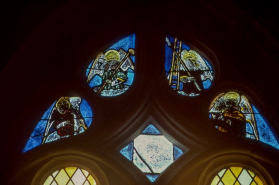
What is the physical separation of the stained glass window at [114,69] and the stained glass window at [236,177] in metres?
1.48

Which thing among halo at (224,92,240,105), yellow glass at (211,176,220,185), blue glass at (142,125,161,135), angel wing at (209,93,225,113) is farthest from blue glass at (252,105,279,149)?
blue glass at (142,125,161,135)

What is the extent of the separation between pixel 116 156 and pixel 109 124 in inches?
15.8

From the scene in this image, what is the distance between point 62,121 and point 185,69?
62.7 inches

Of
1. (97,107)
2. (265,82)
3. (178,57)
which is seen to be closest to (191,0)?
(178,57)

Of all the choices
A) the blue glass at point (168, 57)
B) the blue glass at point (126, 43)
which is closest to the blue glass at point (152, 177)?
the blue glass at point (168, 57)

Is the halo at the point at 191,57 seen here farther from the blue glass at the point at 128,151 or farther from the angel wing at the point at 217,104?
the blue glass at the point at 128,151

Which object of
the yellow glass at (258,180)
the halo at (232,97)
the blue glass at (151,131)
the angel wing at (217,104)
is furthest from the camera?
the halo at (232,97)

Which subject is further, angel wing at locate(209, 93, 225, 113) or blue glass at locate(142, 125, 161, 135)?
angel wing at locate(209, 93, 225, 113)

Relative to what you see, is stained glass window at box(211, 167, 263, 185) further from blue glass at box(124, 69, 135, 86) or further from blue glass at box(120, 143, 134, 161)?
blue glass at box(124, 69, 135, 86)

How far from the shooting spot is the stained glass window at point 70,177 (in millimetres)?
5504

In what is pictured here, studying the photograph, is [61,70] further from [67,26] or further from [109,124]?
[109,124]

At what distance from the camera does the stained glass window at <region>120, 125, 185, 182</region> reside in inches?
Answer: 223

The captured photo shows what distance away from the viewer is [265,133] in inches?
237

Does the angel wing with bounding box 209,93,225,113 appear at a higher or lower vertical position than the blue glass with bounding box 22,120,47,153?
lower
